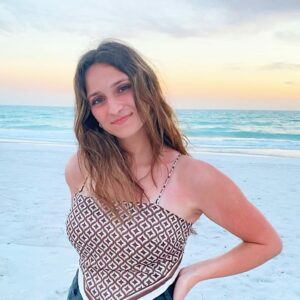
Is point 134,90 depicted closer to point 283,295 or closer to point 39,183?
point 283,295

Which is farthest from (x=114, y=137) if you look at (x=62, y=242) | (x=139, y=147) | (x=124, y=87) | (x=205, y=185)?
(x=62, y=242)

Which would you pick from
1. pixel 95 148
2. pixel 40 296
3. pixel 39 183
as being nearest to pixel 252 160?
pixel 39 183

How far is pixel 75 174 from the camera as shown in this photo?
172cm

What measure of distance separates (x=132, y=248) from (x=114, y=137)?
1.70 feet

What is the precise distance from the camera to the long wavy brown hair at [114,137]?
154cm

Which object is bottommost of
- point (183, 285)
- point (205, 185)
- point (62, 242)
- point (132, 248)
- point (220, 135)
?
point (220, 135)

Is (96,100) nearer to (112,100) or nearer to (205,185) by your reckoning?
(112,100)

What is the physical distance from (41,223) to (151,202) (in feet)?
16.1

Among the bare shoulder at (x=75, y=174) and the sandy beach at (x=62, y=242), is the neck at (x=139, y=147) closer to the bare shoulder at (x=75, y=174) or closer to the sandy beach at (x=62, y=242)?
the bare shoulder at (x=75, y=174)

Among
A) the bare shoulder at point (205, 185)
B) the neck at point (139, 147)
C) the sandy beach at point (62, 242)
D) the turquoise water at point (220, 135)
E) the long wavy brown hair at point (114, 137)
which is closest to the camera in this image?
the bare shoulder at point (205, 185)

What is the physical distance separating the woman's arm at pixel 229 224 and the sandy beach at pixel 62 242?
254cm

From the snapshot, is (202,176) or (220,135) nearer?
(202,176)

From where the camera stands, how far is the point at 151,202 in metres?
1.45

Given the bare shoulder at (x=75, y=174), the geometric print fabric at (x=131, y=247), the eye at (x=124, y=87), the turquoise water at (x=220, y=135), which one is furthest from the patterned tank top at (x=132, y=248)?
the turquoise water at (x=220, y=135)
